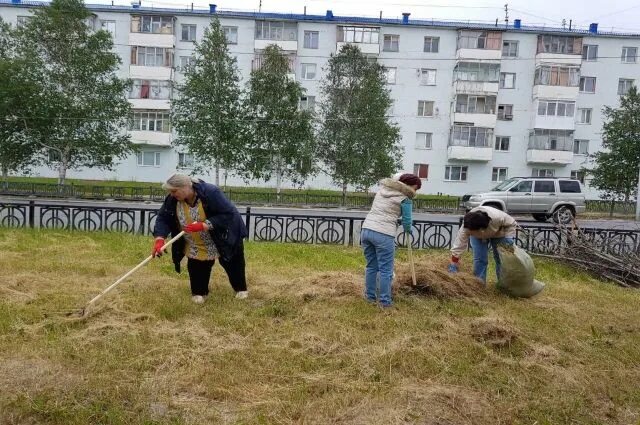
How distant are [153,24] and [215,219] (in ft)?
104

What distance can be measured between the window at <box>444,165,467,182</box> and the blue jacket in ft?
101

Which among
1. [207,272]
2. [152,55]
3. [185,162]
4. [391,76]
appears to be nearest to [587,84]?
[391,76]

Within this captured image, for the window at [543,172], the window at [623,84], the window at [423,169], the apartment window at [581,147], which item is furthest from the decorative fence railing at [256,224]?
the window at [623,84]

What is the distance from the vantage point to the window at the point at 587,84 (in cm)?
3412

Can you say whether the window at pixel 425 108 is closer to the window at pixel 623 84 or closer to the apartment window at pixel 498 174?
the apartment window at pixel 498 174

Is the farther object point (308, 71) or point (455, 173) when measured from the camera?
point (455, 173)

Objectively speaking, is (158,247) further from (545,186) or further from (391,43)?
(391,43)

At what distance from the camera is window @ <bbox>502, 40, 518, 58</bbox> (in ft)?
110

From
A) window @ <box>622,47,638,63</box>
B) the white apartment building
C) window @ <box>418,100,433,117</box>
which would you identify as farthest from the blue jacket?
window @ <box>622,47,638,63</box>

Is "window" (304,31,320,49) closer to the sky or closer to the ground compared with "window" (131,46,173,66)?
closer to the sky

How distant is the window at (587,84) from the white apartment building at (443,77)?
66mm

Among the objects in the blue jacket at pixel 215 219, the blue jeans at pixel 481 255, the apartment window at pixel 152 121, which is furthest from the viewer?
the apartment window at pixel 152 121

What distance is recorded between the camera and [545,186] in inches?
722

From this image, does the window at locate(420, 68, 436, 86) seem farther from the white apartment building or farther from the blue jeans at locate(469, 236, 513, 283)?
the blue jeans at locate(469, 236, 513, 283)
